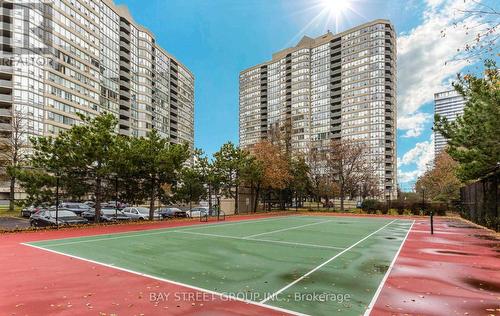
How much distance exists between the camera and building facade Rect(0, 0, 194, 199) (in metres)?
60.0

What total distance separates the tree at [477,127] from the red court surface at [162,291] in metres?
5.63

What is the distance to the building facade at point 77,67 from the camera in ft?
197

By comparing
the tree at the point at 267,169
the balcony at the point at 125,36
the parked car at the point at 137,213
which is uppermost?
the balcony at the point at 125,36

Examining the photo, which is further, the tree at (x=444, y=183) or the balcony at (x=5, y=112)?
the balcony at (x=5, y=112)

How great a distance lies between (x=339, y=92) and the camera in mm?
119938

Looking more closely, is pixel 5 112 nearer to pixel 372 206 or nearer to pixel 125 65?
pixel 125 65

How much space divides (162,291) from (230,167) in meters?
29.8

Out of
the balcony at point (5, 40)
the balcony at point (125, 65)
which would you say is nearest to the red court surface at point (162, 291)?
the balcony at point (5, 40)

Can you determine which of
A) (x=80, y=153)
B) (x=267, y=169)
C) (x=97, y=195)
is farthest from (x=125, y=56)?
(x=80, y=153)

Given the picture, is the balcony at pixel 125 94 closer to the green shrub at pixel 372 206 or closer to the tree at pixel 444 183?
the green shrub at pixel 372 206

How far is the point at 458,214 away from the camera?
37.9 meters

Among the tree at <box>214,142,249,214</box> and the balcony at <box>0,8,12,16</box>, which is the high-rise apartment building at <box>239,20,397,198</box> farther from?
the balcony at <box>0,8,12,16</box>

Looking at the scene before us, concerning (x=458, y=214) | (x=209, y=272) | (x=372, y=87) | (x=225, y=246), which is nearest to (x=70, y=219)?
(x=225, y=246)

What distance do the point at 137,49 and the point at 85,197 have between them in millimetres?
79639
